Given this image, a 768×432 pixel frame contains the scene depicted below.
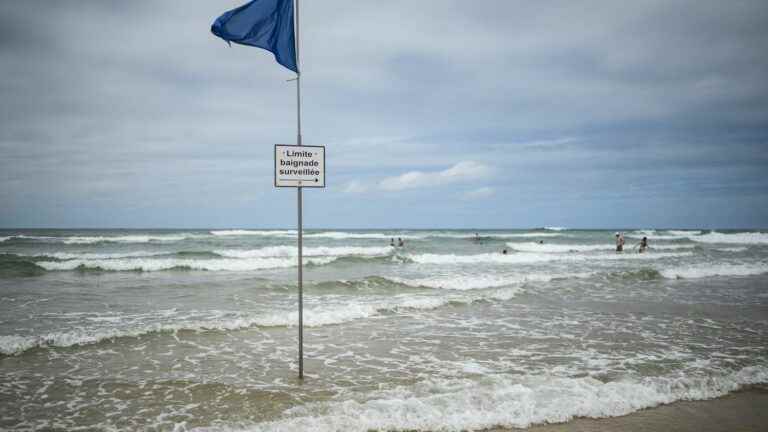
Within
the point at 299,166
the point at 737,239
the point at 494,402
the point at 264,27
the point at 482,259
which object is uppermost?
the point at 264,27

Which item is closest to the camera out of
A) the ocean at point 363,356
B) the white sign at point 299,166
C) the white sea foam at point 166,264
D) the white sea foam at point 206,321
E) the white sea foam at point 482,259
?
the ocean at point 363,356

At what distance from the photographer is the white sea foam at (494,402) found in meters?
4.85

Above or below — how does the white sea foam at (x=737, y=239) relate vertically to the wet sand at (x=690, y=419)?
below

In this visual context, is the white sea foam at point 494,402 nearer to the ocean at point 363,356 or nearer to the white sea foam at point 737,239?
the ocean at point 363,356

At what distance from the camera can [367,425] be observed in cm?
480

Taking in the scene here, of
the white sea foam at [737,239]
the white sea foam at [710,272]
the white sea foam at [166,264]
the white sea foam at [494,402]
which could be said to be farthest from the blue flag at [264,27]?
the white sea foam at [737,239]

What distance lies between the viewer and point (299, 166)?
5.71 m

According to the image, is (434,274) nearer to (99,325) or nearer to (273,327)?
(273,327)

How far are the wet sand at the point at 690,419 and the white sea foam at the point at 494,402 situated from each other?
0.43ft

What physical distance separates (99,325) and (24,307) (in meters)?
3.99

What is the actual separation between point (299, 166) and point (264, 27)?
214 centimetres

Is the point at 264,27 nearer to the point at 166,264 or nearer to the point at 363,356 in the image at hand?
the point at 363,356

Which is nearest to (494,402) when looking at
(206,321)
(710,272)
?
(206,321)

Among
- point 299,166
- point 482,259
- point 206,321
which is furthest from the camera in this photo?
point 482,259
